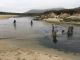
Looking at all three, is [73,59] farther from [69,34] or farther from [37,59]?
[69,34]

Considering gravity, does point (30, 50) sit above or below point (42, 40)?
above

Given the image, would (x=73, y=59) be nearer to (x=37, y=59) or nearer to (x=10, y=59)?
(x=37, y=59)

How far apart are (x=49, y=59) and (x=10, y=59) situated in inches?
134

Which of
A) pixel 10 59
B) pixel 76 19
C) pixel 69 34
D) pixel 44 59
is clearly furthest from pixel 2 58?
pixel 76 19

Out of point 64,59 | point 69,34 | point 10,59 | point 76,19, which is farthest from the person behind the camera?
point 76,19

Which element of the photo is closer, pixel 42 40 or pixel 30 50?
pixel 30 50

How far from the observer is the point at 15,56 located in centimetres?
1709

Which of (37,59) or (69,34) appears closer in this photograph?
(37,59)

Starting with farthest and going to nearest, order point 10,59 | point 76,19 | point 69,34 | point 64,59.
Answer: point 76,19, point 69,34, point 64,59, point 10,59

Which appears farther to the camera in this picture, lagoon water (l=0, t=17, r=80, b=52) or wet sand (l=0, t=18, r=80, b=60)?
lagoon water (l=0, t=17, r=80, b=52)

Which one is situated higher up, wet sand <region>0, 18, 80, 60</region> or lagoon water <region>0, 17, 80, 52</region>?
wet sand <region>0, 18, 80, 60</region>

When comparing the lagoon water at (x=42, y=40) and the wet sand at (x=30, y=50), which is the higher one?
the wet sand at (x=30, y=50)

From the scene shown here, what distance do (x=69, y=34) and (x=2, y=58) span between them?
20481 mm

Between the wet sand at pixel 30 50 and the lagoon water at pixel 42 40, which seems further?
the lagoon water at pixel 42 40
